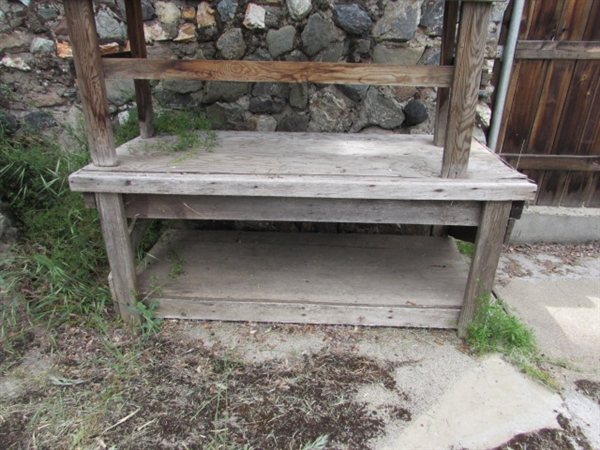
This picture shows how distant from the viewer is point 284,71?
182cm

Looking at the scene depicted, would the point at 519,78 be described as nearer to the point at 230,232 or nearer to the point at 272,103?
the point at 272,103

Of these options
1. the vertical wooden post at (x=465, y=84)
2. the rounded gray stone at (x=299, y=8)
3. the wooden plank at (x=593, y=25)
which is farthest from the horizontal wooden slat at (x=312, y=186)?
the wooden plank at (x=593, y=25)

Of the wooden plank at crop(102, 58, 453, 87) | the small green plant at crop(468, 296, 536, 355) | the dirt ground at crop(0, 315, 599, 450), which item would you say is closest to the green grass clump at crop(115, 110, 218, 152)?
the wooden plank at crop(102, 58, 453, 87)

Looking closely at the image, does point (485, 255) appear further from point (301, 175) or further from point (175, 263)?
point (175, 263)

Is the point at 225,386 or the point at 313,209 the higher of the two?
the point at 313,209

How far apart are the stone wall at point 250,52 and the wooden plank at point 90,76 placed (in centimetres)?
104

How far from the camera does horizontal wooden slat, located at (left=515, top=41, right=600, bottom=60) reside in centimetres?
282

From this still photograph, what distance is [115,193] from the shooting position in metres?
1.93

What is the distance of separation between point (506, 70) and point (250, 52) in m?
1.77

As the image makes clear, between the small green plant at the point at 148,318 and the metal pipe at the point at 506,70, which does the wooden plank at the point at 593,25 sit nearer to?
the metal pipe at the point at 506,70

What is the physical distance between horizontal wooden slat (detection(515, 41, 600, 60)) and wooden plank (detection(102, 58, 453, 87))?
151 cm

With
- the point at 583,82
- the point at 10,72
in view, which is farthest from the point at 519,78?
the point at 10,72

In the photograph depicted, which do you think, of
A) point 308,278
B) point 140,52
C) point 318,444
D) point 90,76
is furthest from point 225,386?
point 140,52

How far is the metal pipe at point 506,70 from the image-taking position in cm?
272
